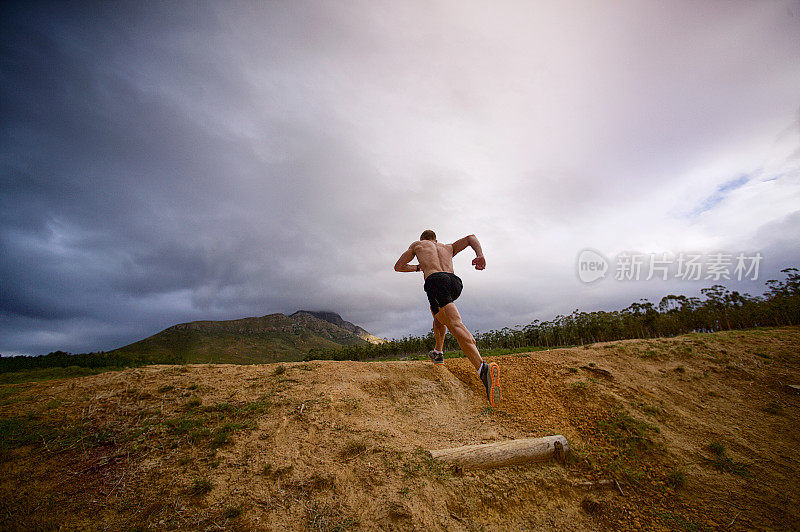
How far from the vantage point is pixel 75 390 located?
4.91m

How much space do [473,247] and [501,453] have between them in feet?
Result: 14.2

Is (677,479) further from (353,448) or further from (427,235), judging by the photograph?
(427,235)

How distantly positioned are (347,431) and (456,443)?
1632 millimetres

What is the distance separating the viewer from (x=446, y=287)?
20.5 ft

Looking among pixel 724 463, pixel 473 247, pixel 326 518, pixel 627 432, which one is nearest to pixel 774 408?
pixel 724 463

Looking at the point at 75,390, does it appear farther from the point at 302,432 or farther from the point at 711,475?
the point at 711,475

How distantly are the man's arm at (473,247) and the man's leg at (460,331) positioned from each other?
129 centimetres

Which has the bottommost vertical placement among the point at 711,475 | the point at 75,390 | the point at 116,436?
the point at 711,475

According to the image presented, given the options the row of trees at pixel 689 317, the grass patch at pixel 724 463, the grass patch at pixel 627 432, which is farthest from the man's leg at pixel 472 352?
the row of trees at pixel 689 317

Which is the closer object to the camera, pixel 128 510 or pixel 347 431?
pixel 128 510

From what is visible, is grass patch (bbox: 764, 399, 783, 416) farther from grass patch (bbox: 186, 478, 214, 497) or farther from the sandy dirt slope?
grass patch (bbox: 186, 478, 214, 497)

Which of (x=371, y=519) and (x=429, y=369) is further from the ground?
(x=429, y=369)

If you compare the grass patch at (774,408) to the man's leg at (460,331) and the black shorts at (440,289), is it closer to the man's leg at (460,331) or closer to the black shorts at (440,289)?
the man's leg at (460,331)

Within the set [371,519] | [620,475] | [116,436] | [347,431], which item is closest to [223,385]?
[116,436]
